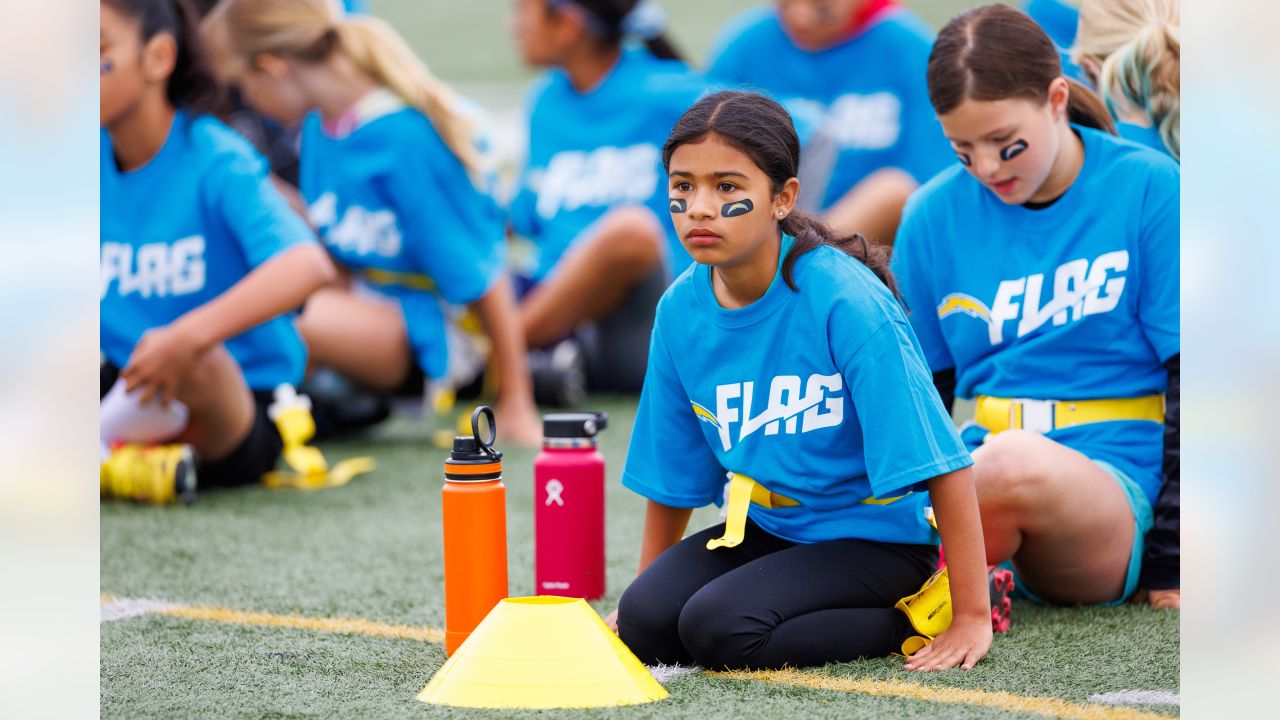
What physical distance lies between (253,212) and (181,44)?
49 centimetres

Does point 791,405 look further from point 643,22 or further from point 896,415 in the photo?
point 643,22

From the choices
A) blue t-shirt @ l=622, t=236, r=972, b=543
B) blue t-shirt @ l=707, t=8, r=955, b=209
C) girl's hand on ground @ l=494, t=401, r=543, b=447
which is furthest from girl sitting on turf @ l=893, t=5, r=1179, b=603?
blue t-shirt @ l=707, t=8, r=955, b=209

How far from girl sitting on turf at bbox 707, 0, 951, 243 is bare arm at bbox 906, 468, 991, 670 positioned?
3.58m

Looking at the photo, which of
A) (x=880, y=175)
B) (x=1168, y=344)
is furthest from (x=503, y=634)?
(x=880, y=175)

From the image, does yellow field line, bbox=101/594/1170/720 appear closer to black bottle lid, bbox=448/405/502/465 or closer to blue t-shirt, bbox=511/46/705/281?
black bottle lid, bbox=448/405/502/465

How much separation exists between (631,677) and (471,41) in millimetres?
14868

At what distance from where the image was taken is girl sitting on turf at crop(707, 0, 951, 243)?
19.3 feet

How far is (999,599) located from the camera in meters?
2.48

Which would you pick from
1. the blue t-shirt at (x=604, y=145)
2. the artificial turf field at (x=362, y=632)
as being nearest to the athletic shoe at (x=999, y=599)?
the artificial turf field at (x=362, y=632)

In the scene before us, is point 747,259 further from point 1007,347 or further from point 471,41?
point 471,41

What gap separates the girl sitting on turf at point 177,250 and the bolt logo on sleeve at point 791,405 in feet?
5.96

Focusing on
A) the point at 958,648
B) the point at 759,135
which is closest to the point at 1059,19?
the point at 759,135

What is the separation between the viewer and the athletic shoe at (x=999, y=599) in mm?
2459

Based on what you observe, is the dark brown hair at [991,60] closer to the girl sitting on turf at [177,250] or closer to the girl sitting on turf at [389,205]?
the girl sitting on turf at [177,250]
